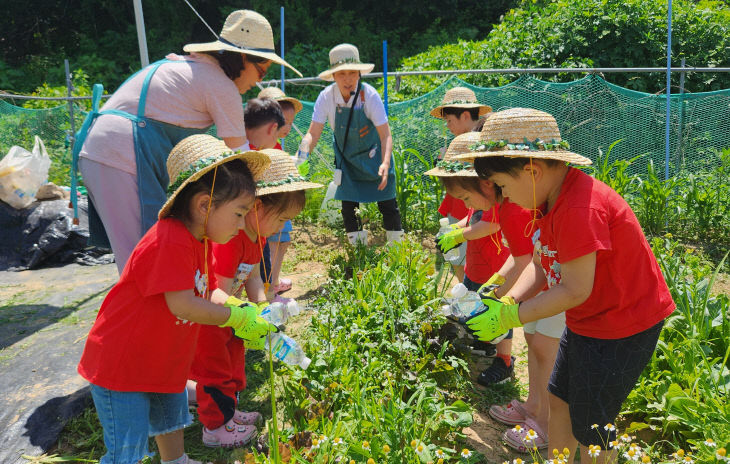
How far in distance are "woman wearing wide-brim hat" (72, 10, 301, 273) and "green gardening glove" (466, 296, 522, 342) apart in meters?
1.44

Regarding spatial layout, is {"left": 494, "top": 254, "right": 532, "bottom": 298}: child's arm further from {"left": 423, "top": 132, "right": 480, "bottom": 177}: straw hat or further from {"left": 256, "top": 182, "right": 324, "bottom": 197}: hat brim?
{"left": 256, "top": 182, "right": 324, "bottom": 197}: hat brim

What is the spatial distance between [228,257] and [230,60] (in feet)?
3.31

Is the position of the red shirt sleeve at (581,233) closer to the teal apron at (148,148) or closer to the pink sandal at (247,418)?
the pink sandal at (247,418)

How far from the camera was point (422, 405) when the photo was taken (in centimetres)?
211

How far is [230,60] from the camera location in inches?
104

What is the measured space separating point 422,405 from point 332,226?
3881mm

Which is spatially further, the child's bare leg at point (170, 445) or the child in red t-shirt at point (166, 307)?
the child's bare leg at point (170, 445)

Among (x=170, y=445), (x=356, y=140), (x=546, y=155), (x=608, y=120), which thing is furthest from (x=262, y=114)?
(x=608, y=120)

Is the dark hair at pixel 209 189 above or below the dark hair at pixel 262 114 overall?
below

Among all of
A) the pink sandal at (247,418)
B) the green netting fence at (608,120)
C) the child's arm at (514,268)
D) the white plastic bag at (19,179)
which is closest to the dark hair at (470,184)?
the child's arm at (514,268)

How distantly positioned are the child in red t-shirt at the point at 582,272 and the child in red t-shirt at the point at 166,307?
2.72 feet

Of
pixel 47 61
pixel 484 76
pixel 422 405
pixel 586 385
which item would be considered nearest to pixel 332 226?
pixel 484 76

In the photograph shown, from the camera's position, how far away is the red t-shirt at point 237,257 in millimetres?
2307

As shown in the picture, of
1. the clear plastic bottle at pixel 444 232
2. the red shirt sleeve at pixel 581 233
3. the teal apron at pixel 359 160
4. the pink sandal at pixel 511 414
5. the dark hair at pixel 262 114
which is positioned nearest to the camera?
the red shirt sleeve at pixel 581 233
